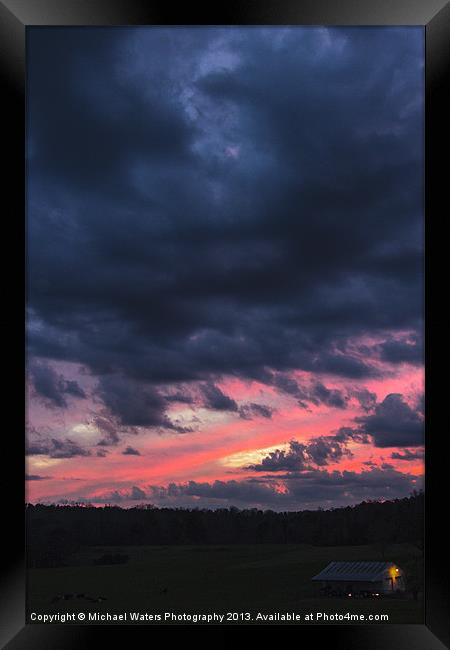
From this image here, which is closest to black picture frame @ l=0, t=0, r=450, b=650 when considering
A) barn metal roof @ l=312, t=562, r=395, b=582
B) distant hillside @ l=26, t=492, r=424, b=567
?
barn metal roof @ l=312, t=562, r=395, b=582

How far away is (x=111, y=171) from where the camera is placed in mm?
3533

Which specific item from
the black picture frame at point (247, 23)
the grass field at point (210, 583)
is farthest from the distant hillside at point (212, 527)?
the black picture frame at point (247, 23)

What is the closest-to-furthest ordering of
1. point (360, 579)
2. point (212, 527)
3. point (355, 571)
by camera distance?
point (360, 579) < point (355, 571) < point (212, 527)

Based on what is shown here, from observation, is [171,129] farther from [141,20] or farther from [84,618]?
[84,618]

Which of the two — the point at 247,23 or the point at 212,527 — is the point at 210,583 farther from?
the point at 247,23

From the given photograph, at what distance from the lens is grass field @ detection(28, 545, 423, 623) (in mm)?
1954

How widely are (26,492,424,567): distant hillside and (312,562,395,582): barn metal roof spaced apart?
6.9 inches

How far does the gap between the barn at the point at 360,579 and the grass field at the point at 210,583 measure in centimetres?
8

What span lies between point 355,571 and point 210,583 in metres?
0.97

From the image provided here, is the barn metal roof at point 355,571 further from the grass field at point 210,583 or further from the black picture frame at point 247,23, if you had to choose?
the black picture frame at point 247,23

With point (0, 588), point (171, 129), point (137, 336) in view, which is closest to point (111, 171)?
point (171, 129)

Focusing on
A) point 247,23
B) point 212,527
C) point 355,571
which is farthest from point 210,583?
point 247,23

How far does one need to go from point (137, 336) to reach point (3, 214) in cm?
211

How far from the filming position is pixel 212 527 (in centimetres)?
378
